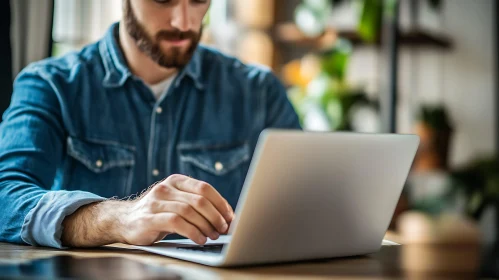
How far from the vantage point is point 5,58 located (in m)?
1.67

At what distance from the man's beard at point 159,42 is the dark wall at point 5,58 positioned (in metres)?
0.30

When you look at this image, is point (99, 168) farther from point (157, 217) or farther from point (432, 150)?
point (432, 150)

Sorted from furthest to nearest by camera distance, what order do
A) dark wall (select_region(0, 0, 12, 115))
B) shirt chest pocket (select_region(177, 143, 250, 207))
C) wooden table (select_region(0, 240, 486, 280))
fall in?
1. shirt chest pocket (select_region(177, 143, 250, 207))
2. dark wall (select_region(0, 0, 12, 115))
3. wooden table (select_region(0, 240, 486, 280))

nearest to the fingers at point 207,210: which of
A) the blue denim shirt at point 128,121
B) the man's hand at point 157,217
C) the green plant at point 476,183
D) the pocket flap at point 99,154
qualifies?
the man's hand at point 157,217

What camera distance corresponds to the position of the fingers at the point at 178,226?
3.29ft

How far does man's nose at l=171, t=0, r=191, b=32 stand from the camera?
1661mm

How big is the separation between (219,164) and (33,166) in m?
0.53

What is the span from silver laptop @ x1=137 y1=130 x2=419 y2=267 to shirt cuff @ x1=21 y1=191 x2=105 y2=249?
0.15 m

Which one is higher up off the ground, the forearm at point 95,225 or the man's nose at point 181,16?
the man's nose at point 181,16

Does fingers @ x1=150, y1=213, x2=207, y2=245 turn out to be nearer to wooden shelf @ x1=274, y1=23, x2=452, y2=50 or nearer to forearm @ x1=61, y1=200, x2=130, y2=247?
forearm @ x1=61, y1=200, x2=130, y2=247

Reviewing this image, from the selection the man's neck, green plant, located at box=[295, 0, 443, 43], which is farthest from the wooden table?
green plant, located at box=[295, 0, 443, 43]

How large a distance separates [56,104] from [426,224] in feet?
9.29

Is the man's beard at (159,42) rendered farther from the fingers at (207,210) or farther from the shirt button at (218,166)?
the fingers at (207,210)

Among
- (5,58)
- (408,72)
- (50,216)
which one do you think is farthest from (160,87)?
(408,72)
